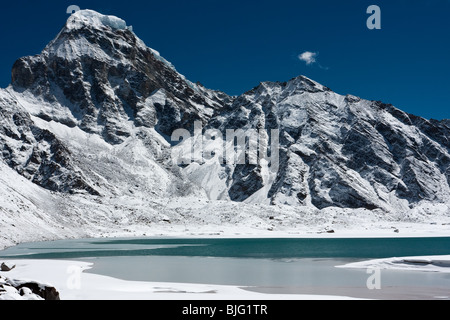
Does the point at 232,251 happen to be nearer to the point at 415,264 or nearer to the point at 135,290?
the point at 415,264

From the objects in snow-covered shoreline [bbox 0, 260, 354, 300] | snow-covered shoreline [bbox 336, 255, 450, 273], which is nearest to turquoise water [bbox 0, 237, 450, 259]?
snow-covered shoreline [bbox 336, 255, 450, 273]

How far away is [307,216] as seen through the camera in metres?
160

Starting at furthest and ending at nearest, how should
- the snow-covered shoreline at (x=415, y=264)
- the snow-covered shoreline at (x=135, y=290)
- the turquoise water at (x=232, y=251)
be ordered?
the turquoise water at (x=232, y=251), the snow-covered shoreline at (x=415, y=264), the snow-covered shoreline at (x=135, y=290)

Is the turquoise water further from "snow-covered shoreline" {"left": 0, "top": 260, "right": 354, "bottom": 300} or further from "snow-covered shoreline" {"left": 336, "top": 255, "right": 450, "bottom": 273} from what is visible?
"snow-covered shoreline" {"left": 0, "top": 260, "right": 354, "bottom": 300}

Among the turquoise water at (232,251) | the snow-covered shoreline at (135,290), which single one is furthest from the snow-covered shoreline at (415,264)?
the snow-covered shoreline at (135,290)

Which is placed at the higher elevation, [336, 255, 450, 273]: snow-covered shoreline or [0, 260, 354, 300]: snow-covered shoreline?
[336, 255, 450, 273]: snow-covered shoreline

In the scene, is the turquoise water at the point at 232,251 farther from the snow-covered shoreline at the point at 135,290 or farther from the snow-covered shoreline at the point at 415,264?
the snow-covered shoreline at the point at 135,290

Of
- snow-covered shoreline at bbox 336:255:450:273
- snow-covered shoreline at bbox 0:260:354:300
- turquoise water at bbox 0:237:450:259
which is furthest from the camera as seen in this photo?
turquoise water at bbox 0:237:450:259

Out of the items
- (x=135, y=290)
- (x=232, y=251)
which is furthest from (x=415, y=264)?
(x=232, y=251)

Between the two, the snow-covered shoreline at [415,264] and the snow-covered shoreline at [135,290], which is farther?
the snow-covered shoreline at [415,264]

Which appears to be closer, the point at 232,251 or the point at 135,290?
the point at 135,290

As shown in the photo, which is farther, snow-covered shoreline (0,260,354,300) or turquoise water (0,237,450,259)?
turquoise water (0,237,450,259)

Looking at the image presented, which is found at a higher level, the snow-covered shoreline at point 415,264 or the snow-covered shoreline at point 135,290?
the snow-covered shoreline at point 415,264

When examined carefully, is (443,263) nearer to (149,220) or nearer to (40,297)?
(40,297)
